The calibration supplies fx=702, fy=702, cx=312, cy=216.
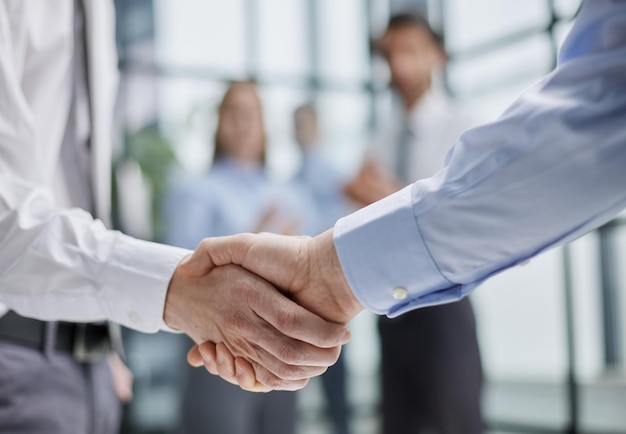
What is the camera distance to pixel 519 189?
0.97 metres

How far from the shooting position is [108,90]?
1565 mm

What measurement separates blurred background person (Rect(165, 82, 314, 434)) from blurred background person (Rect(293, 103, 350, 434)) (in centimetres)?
38

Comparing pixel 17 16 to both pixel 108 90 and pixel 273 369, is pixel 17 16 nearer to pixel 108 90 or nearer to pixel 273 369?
pixel 108 90

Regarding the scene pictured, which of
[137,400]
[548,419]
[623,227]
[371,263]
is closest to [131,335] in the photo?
[137,400]

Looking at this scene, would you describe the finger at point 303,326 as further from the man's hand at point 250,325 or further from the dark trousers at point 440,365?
the dark trousers at point 440,365

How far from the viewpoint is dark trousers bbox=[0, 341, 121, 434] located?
3.77 ft

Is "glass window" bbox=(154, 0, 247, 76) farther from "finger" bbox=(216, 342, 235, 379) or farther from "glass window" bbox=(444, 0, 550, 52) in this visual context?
"finger" bbox=(216, 342, 235, 379)

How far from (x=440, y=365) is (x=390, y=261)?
1330 millimetres

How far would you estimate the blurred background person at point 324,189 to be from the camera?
383cm

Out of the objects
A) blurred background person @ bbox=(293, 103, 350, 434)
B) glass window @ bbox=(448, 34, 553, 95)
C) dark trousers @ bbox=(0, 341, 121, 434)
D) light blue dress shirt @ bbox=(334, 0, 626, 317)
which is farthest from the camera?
glass window @ bbox=(448, 34, 553, 95)

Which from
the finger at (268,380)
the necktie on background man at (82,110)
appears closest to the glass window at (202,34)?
the necktie on background man at (82,110)

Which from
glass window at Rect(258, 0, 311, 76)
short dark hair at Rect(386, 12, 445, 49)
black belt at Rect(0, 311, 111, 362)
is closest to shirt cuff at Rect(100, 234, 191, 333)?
black belt at Rect(0, 311, 111, 362)

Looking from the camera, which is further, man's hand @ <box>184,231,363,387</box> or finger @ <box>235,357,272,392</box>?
finger @ <box>235,357,272,392</box>

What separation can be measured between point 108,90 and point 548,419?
346cm
